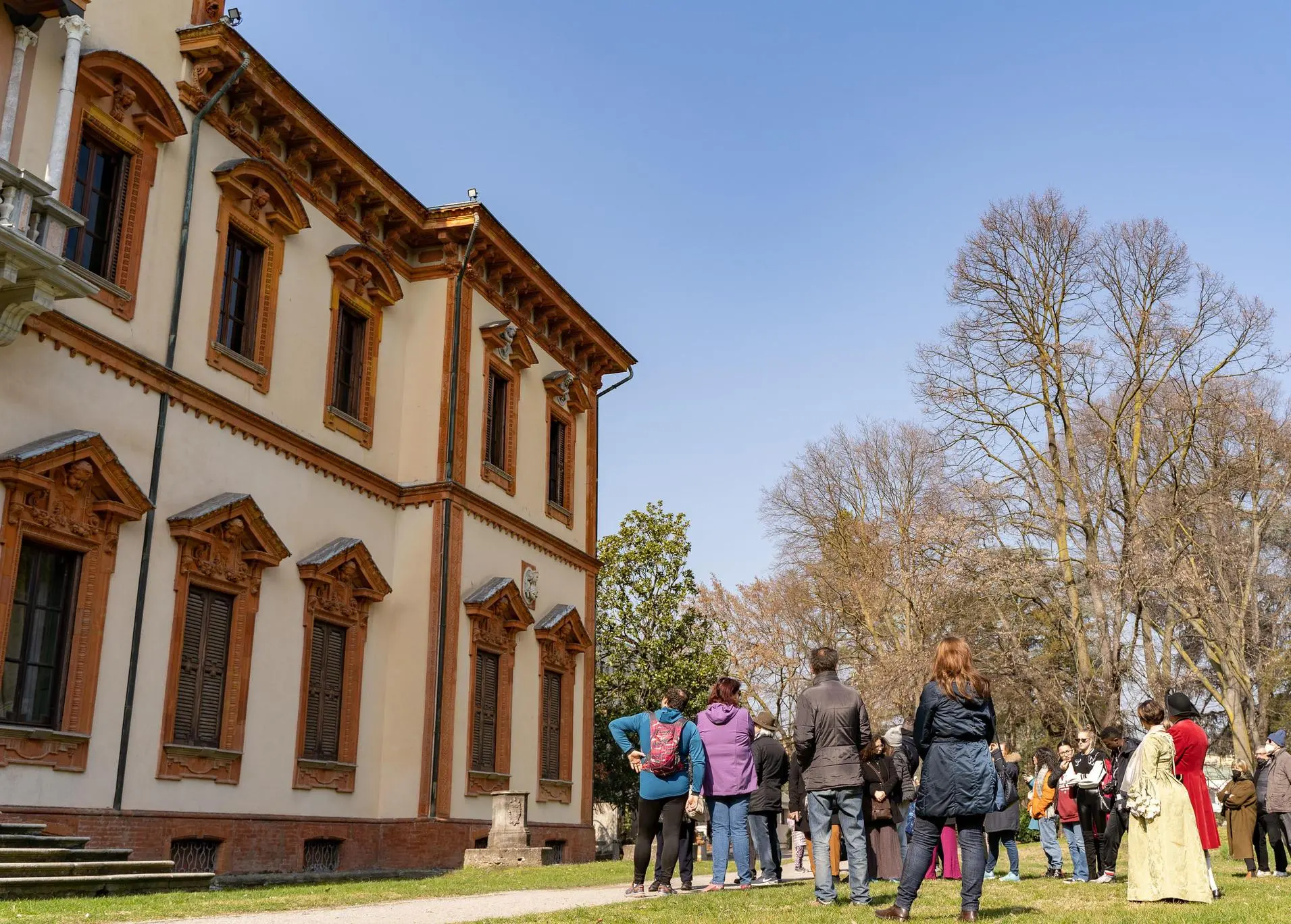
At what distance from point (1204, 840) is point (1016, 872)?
3256mm

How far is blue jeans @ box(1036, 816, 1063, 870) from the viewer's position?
1409cm

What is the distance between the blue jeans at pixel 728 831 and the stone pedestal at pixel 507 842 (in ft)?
22.5

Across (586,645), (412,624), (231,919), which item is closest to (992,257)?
(586,645)

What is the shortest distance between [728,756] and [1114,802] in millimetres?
4532

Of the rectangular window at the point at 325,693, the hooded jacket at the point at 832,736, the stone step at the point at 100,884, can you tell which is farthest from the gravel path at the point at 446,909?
the rectangular window at the point at 325,693

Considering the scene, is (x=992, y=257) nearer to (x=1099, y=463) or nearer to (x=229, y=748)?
(x=1099, y=463)

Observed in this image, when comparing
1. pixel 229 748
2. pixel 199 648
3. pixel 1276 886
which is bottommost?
pixel 1276 886

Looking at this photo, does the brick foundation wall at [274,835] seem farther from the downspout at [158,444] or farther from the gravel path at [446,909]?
the gravel path at [446,909]

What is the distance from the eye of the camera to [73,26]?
13047 millimetres

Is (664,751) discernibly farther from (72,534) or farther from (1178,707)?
(72,534)

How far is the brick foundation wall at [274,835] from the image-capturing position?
12656 millimetres

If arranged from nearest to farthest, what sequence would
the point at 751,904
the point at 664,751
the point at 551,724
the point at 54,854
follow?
the point at 751,904 < the point at 664,751 < the point at 54,854 < the point at 551,724

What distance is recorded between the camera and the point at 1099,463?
29938 millimetres

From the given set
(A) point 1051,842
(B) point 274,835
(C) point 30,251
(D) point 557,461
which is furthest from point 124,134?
(A) point 1051,842
